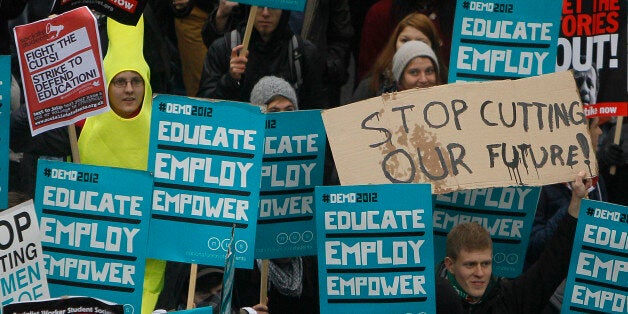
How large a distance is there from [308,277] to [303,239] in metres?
0.35

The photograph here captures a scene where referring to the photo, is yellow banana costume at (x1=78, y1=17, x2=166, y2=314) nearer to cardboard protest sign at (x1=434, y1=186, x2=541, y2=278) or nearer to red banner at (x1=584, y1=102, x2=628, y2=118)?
cardboard protest sign at (x1=434, y1=186, x2=541, y2=278)

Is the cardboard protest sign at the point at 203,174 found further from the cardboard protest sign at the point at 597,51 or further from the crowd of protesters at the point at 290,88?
the cardboard protest sign at the point at 597,51

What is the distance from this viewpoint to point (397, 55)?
29.6 feet

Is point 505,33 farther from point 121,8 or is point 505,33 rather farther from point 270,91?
point 121,8

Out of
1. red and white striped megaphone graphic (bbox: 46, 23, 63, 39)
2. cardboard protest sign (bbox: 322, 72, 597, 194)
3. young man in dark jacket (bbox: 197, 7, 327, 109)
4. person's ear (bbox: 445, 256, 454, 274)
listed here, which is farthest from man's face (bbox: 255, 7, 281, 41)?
person's ear (bbox: 445, 256, 454, 274)

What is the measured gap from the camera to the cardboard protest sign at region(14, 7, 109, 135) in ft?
24.4

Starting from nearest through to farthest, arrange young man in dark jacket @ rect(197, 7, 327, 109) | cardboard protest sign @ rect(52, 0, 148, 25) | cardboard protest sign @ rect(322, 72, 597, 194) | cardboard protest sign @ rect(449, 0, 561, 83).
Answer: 1. cardboard protest sign @ rect(322, 72, 597, 194)
2. cardboard protest sign @ rect(52, 0, 148, 25)
3. cardboard protest sign @ rect(449, 0, 561, 83)
4. young man in dark jacket @ rect(197, 7, 327, 109)

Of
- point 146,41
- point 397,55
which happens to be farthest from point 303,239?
point 146,41

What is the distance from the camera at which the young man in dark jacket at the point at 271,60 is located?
9438 millimetres

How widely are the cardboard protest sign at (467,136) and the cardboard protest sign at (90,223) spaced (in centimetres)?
109

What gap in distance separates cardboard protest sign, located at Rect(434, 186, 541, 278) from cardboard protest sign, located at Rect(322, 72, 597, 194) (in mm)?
619

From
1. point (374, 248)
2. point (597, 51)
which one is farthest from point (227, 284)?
point (597, 51)

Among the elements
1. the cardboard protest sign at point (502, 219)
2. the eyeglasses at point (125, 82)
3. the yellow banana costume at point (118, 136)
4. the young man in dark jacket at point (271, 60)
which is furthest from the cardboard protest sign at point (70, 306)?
the young man in dark jacket at point (271, 60)

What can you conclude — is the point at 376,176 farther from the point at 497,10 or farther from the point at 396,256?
the point at 497,10
